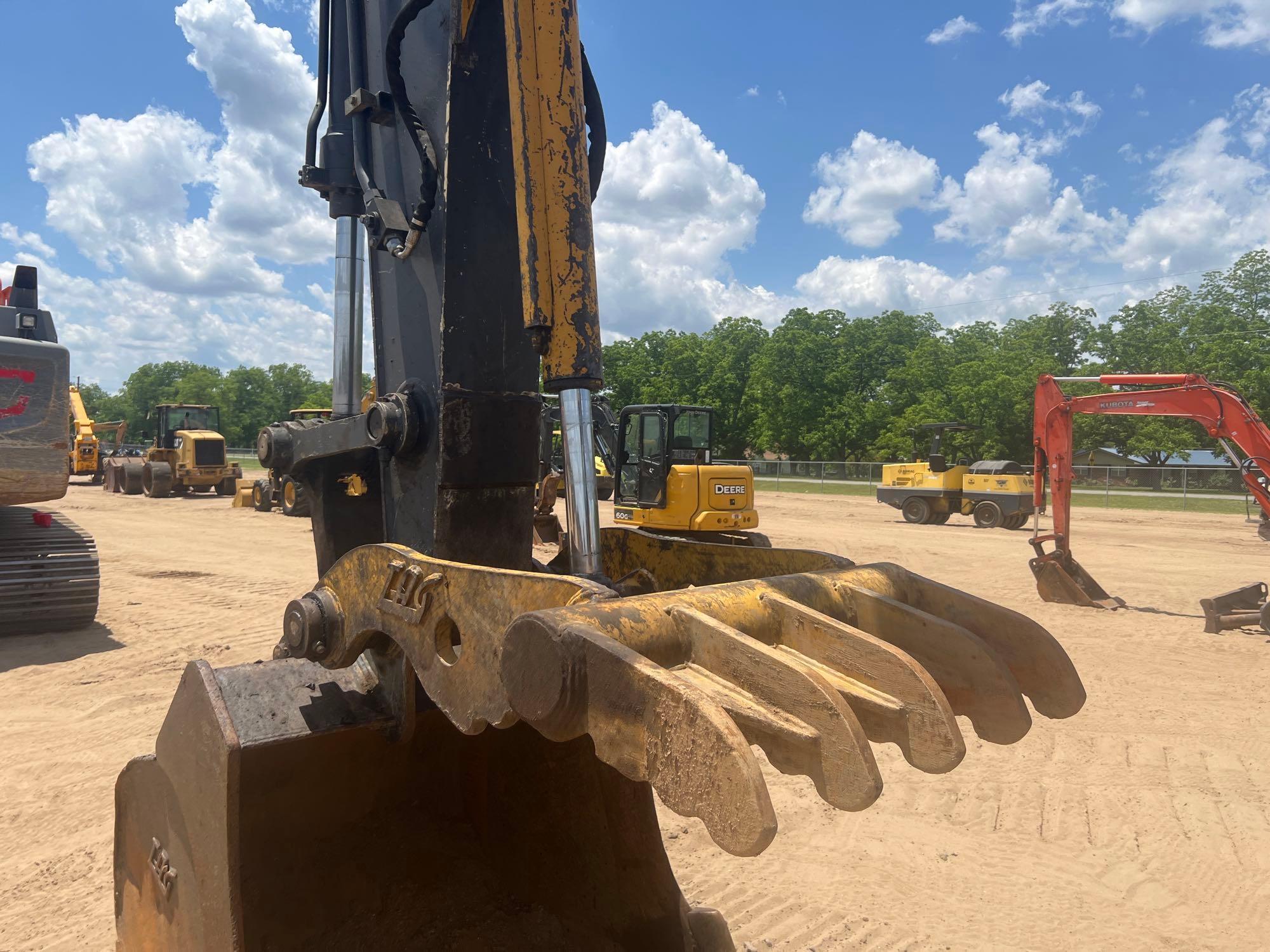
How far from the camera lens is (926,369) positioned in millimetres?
47844

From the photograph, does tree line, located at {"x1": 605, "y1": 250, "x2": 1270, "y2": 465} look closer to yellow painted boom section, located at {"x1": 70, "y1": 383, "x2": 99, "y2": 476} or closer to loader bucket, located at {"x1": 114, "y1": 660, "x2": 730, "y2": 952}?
yellow painted boom section, located at {"x1": 70, "y1": 383, "x2": 99, "y2": 476}

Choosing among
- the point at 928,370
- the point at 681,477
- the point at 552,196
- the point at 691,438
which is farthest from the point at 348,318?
the point at 928,370

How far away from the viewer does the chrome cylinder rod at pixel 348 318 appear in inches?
117

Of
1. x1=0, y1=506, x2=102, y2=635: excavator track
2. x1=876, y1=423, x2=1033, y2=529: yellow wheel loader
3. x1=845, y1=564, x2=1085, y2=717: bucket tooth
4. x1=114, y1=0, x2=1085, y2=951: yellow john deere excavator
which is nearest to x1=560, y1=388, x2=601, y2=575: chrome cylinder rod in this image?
x1=114, y1=0, x2=1085, y2=951: yellow john deere excavator

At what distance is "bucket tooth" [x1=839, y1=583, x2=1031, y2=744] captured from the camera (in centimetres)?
184

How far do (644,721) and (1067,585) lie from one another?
1008 cm

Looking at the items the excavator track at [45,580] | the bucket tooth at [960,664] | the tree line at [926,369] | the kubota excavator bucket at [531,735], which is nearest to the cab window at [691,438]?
the excavator track at [45,580]

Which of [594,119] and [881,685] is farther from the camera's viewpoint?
[594,119]

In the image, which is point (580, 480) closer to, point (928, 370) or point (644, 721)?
point (644, 721)

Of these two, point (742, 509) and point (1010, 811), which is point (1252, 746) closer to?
point (1010, 811)

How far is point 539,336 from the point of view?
223 cm

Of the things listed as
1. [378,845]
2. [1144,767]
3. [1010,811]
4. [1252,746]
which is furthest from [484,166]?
[1252,746]

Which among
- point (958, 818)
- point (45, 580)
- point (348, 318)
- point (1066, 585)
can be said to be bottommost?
point (958, 818)

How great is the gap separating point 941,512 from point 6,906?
66.4 feet
